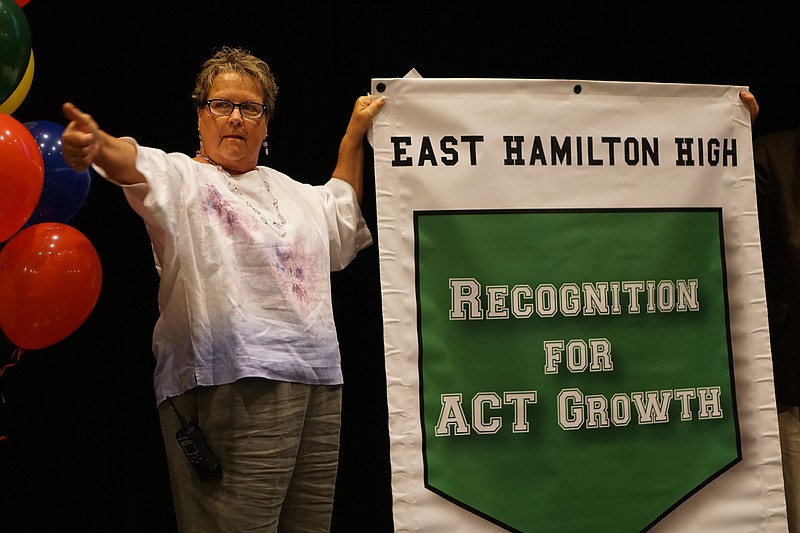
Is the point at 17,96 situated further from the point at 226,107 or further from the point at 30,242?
the point at 226,107

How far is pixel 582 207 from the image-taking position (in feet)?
6.58

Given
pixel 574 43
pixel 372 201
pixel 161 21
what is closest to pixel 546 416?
pixel 372 201

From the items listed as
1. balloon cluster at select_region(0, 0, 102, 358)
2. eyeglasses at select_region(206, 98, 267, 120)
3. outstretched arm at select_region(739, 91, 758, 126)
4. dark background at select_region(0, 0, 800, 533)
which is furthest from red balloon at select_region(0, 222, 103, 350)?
outstretched arm at select_region(739, 91, 758, 126)

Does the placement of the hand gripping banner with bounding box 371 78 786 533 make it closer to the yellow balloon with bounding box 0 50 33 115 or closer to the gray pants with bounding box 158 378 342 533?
the gray pants with bounding box 158 378 342 533

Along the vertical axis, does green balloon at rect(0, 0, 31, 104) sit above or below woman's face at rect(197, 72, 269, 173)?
above

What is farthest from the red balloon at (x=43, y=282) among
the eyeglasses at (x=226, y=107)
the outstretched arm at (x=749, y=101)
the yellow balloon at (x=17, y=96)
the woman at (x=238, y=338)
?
the outstretched arm at (x=749, y=101)

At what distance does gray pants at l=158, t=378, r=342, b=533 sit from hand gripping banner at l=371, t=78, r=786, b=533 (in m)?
0.24

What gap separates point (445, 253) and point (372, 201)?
1.06 meters

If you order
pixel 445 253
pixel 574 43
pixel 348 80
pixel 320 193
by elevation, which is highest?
pixel 574 43

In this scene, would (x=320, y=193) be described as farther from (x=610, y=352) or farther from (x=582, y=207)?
(x=610, y=352)

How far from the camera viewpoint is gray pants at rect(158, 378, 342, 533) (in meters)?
1.78

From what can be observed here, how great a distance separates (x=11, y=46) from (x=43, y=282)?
1.71 feet

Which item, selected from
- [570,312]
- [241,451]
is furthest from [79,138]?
[570,312]

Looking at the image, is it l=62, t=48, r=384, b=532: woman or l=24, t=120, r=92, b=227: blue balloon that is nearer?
l=62, t=48, r=384, b=532: woman
